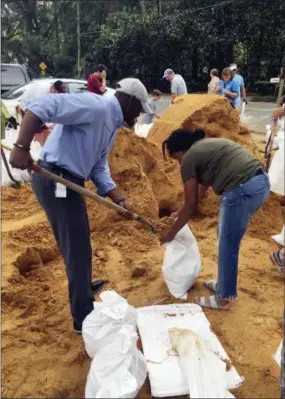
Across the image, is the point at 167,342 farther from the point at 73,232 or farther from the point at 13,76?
the point at 13,76

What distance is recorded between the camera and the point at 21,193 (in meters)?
5.28

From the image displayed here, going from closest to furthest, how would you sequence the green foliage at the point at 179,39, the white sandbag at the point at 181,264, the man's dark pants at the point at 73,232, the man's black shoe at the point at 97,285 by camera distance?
the man's dark pants at the point at 73,232
the white sandbag at the point at 181,264
the man's black shoe at the point at 97,285
the green foliage at the point at 179,39

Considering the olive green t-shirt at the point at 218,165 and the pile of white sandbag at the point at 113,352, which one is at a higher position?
the olive green t-shirt at the point at 218,165

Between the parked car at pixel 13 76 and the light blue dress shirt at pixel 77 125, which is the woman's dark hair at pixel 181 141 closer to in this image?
the light blue dress shirt at pixel 77 125

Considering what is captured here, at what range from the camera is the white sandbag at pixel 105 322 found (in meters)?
2.22

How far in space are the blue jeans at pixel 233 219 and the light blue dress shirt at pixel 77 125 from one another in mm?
937

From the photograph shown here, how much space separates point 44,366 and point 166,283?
120cm

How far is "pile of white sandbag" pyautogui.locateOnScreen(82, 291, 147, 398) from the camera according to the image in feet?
6.53

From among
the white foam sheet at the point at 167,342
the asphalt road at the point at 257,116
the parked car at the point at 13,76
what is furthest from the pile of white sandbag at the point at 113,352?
the parked car at the point at 13,76

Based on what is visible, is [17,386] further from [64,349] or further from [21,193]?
[21,193]

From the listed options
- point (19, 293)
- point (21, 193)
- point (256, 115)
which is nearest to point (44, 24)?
point (256, 115)

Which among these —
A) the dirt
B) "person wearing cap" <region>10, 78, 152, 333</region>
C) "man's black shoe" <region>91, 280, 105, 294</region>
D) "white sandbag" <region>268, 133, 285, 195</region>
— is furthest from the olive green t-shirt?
"man's black shoe" <region>91, 280, 105, 294</region>

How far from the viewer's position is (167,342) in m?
2.48

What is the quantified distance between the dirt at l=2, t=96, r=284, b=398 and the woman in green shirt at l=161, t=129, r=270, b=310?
1.84 ft
